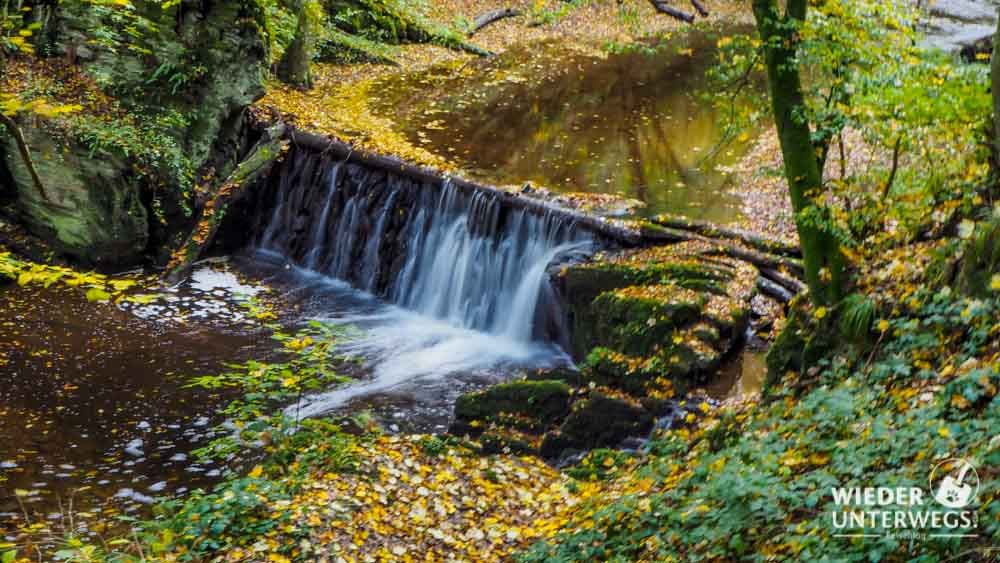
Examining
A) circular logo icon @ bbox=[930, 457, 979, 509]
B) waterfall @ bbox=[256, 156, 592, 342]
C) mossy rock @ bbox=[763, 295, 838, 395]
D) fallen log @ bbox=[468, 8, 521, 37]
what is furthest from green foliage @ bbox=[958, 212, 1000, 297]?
fallen log @ bbox=[468, 8, 521, 37]

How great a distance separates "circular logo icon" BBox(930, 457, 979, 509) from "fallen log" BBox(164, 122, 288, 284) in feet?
36.9

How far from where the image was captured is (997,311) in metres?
4.69

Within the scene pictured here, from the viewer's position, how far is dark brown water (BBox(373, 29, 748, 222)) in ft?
46.4

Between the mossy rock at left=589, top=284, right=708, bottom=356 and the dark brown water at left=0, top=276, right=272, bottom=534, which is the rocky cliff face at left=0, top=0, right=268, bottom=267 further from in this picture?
the mossy rock at left=589, top=284, right=708, bottom=356

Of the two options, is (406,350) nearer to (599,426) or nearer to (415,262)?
(415,262)

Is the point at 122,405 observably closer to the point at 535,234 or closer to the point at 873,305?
the point at 535,234

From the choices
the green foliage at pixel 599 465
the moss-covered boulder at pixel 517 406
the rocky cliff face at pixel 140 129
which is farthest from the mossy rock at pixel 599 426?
the rocky cliff face at pixel 140 129

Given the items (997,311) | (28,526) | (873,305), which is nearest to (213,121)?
(28,526)

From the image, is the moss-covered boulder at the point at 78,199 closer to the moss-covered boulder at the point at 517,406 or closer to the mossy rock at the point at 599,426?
the moss-covered boulder at the point at 517,406

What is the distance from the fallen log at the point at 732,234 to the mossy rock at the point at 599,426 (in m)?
3.88

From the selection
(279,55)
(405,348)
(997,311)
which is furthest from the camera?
(279,55)

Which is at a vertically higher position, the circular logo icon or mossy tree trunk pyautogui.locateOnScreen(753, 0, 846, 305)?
mossy tree trunk pyautogui.locateOnScreen(753, 0, 846, 305)

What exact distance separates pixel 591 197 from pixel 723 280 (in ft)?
13.1

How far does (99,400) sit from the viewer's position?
8.82 metres
